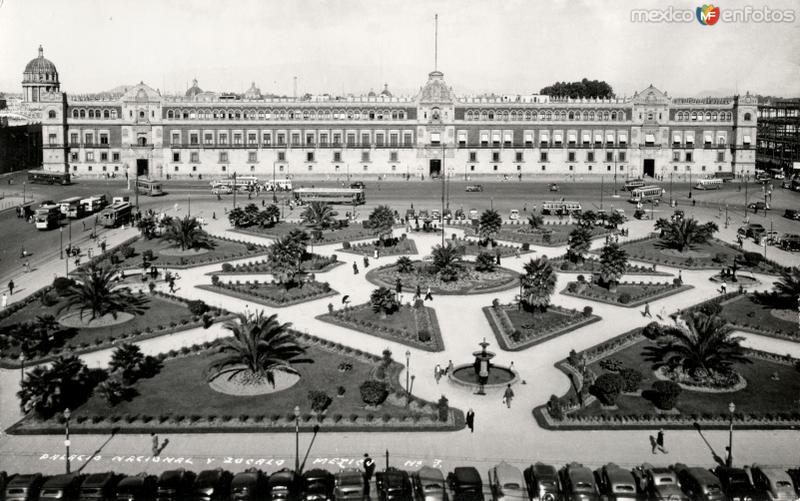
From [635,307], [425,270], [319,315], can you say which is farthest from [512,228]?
[319,315]

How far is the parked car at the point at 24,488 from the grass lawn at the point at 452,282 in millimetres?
30060

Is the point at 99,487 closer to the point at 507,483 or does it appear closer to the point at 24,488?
the point at 24,488

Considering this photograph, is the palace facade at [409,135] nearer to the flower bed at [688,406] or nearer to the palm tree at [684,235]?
the palm tree at [684,235]

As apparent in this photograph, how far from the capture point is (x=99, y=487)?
2241 cm

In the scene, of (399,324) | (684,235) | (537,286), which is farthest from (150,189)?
(537,286)

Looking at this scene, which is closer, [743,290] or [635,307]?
[635,307]

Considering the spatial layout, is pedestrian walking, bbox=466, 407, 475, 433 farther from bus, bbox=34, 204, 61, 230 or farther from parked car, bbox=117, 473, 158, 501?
bus, bbox=34, 204, 61, 230

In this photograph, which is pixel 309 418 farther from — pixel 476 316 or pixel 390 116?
pixel 390 116

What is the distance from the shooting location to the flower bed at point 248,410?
2908 centimetres

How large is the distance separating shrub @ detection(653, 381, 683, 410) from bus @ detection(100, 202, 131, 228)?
57.5 meters

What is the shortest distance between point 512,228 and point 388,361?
1615 inches

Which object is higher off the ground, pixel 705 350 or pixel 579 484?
pixel 705 350

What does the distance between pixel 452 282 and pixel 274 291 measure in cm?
1173

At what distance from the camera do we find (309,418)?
1172 inches
